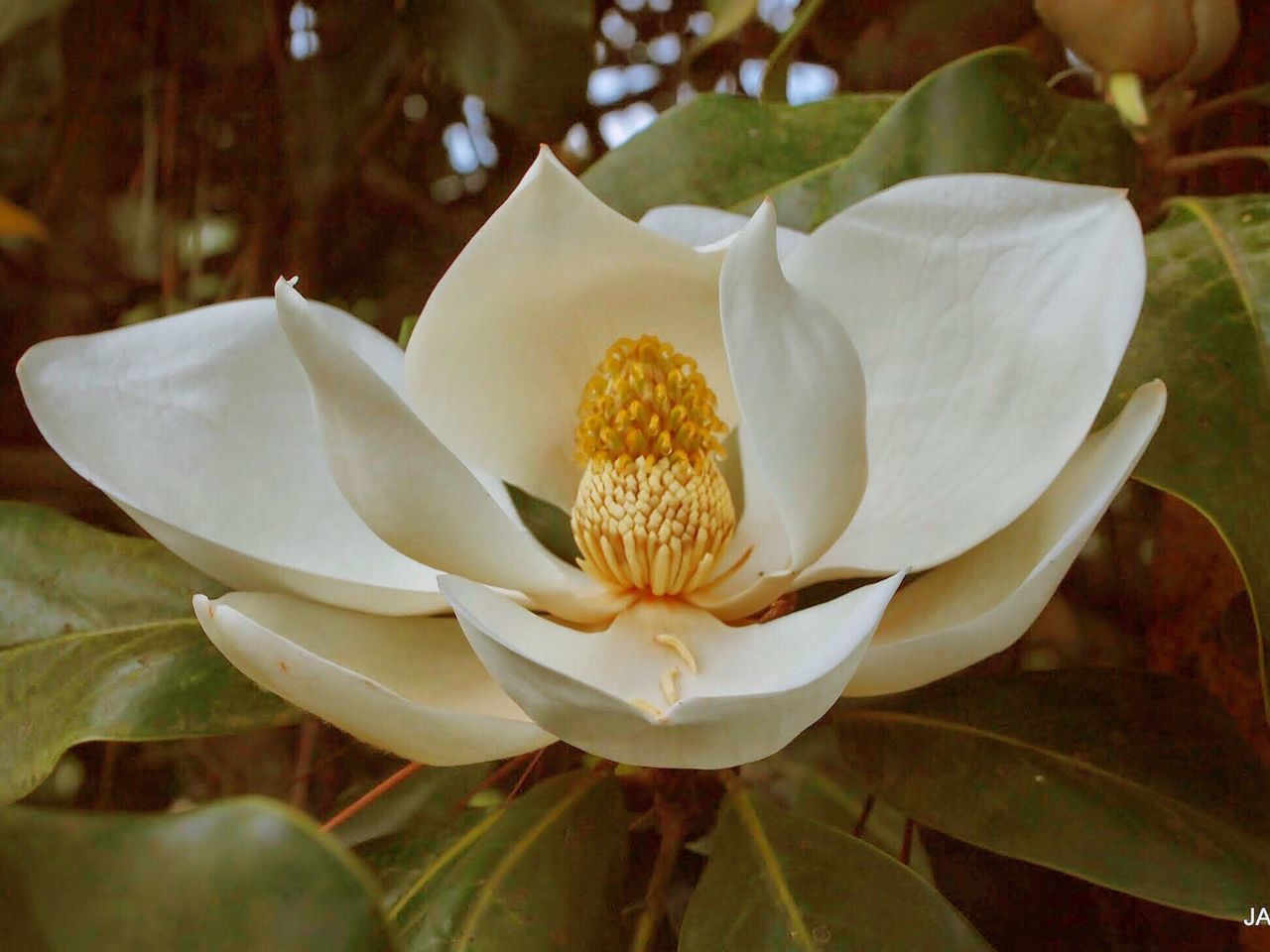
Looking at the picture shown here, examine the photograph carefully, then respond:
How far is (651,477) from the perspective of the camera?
0.65 m

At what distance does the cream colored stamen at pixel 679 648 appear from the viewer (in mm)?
570

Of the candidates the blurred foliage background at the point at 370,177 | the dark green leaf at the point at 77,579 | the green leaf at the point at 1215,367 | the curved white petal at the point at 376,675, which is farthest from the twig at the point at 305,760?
the green leaf at the point at 1215,367

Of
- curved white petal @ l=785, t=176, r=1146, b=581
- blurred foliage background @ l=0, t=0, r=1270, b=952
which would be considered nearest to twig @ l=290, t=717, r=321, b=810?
blurred foliage background @ l=0, t=0, r=1270, b=952

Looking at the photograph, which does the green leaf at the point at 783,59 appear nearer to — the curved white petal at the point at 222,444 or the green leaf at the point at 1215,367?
the green leaf at the point at 1215,367

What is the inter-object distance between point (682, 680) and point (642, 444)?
0.13 meters

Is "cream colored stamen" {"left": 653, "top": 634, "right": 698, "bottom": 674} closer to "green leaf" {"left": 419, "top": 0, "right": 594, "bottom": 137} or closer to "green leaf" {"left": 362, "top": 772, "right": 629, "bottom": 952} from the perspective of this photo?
"green leaf" {"left": 362, "top": 772, "right": 629, "bottom": 952}

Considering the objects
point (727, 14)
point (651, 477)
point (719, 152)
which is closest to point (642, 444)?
point (651, 477)

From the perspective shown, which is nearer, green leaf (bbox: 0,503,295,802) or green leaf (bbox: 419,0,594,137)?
green leaf (bbox: 0,503,295,802)

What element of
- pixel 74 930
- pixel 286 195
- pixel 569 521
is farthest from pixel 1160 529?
pixel 286 195

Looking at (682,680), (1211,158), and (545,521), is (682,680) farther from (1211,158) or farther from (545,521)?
(1211,158)

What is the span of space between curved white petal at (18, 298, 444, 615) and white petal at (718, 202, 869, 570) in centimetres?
18

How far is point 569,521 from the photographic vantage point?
2.45 ft

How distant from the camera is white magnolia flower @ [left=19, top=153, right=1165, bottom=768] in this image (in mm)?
498

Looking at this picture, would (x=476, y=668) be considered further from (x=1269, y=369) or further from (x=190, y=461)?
(x=1269, y=369)
